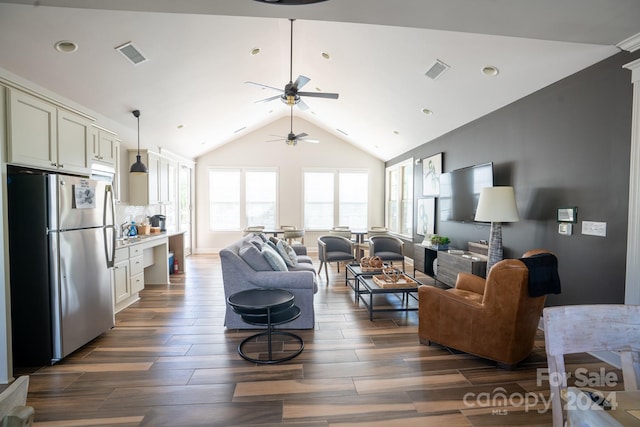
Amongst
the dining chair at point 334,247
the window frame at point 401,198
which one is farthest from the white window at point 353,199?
the dining chair at point 334,247

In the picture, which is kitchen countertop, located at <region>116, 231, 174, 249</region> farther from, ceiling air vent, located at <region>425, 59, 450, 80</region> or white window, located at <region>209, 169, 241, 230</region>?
ceiling air vent, located at <region>425, 59, 450, 80</region>

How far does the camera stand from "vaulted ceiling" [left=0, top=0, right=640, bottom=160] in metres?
2.01

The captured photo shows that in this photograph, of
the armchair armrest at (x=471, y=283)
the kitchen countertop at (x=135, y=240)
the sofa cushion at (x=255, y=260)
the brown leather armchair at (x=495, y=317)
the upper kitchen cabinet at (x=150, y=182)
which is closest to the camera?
the brown leather armchair at (x=495, y=317)

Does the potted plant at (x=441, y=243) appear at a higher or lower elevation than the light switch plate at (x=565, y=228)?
lower

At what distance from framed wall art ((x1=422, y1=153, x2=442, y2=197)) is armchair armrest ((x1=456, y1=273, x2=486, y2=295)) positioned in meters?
2.66

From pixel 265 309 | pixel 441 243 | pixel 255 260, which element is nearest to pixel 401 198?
pixel 441 243

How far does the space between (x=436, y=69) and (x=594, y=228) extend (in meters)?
2.39

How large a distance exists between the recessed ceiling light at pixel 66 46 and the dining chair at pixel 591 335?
4201 mm

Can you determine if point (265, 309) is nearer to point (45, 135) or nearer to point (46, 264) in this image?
point (46, 264)

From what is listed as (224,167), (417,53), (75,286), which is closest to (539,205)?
(417,53)

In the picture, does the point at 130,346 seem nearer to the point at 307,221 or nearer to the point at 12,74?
the point at 12,74

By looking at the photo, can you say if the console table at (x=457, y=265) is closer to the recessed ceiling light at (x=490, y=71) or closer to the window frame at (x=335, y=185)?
the recessed ceiling light at (x=490, y=71)

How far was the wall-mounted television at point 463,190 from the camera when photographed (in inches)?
160

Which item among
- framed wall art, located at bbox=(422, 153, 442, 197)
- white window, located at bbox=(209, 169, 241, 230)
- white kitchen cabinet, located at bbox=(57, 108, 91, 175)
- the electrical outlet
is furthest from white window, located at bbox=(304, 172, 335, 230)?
the electrical outlet
